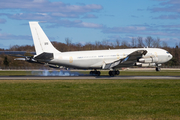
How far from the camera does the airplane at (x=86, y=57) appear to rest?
45281 millimetres

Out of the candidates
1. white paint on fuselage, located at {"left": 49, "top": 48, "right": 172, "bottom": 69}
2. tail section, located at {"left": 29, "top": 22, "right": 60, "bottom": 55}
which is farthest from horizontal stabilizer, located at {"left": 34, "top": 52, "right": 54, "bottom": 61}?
tail section, located at {"left": 29, "top": 22, "right": 60, "bottom": 55}

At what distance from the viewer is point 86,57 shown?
48.2m

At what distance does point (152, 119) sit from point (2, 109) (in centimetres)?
897

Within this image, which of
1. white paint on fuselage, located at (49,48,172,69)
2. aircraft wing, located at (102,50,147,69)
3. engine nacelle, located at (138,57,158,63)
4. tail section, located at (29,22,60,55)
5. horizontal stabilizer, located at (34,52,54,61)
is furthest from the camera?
engine nacelle, located at (138,57,158,63)

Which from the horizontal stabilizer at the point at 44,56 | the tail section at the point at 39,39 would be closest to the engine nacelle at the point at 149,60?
the horizontal stabilizer at the point at 44,56

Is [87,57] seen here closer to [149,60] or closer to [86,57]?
[86,57]

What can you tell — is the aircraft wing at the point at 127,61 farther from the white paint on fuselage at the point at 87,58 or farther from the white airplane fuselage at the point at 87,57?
the white paint on fuselage at the point at 87,58

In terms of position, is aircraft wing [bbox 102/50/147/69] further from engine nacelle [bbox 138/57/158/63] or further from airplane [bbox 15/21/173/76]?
engine nacelle [bbox 138/57/158/63]

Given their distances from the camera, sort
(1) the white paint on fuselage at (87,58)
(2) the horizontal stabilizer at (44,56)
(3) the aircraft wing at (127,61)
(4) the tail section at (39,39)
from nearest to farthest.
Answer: (2) the horizontal stabilizer at (44,56) → (4) the tail section at (39,39) → (3) the aircraft wing at (127,61) → (1) the white paint on fuselage at (87,58)

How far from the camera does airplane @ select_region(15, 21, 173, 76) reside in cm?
4528

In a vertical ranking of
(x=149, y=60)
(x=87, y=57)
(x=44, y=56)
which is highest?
(x=44, y=56)

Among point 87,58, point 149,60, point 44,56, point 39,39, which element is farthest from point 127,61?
point 39,39

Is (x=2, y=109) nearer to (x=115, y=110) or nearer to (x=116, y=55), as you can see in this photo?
(x=115, y=110)

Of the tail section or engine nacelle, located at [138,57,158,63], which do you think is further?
engine nacelle, located at [138,57,158,63]
